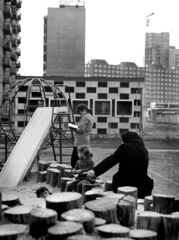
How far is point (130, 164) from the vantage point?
466 centimetres

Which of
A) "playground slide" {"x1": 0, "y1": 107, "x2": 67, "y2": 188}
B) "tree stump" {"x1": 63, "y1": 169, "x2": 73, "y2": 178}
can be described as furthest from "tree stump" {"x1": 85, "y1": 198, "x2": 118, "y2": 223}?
"playground slide" {"x1": 0, "y1": 107, "x2": 67, "y2": 188}

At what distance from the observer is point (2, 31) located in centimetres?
4838

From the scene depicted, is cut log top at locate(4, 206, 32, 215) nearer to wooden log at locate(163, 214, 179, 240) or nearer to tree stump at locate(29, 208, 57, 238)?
tree stump at locate(29, 208, 57, 238)

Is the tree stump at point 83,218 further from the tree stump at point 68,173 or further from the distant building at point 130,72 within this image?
the distant building at point 130,72

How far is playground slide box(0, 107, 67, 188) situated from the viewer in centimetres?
669

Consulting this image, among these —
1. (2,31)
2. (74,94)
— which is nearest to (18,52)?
(2,31)

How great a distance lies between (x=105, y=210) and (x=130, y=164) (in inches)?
56.2

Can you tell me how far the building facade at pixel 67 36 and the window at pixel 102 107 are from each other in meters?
29.6

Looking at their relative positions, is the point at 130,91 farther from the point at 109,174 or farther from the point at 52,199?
the point at 52,199

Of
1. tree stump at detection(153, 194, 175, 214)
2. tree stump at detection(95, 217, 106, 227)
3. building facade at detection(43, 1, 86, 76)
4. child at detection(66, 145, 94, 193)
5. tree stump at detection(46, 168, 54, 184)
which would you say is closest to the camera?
tree stump at detection(95, 217, 106, 227)

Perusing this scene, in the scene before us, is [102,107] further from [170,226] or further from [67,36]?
[67,36]

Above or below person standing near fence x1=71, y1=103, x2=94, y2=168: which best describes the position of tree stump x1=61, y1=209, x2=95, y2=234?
below

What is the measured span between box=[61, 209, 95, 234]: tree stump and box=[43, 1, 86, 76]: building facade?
150 ft

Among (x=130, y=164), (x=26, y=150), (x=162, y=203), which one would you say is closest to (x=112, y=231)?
(x=162, y=203)
